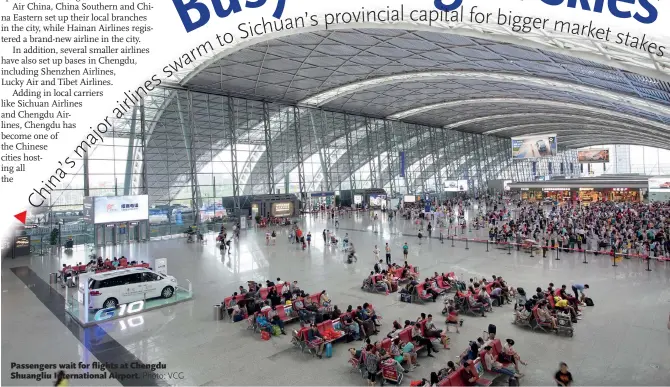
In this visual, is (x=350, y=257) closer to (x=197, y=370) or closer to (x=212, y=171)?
(x=197, y=370)

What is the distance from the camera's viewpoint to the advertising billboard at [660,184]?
3734 cm

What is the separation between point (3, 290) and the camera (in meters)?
15.6

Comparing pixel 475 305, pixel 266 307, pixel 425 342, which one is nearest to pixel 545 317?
pixel 475 305

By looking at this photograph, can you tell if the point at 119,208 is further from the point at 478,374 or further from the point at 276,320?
the point at 478,374

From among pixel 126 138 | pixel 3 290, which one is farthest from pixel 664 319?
pixel 126 138

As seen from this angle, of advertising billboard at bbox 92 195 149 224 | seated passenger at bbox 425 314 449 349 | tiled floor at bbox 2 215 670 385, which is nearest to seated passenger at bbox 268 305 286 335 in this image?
tiled floor at bbox 2 215 670 385

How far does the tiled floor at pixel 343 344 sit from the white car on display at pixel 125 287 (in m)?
1.13

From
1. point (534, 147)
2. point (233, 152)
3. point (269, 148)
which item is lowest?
point (534, 147)

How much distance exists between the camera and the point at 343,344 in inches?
369

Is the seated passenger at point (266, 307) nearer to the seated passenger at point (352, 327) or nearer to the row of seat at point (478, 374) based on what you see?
the seated passenger at point (352, 327)

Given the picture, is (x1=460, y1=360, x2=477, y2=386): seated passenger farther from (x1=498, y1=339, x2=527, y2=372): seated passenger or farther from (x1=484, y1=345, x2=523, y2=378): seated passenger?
(x1=498, y1=339, x2=527, y2=372): seated passenger

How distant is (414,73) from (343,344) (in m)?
29.4

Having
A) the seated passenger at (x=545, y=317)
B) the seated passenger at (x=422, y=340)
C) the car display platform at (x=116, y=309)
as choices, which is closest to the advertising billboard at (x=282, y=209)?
the car display platform at (x=116, y=309)

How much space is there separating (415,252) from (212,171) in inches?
1029
